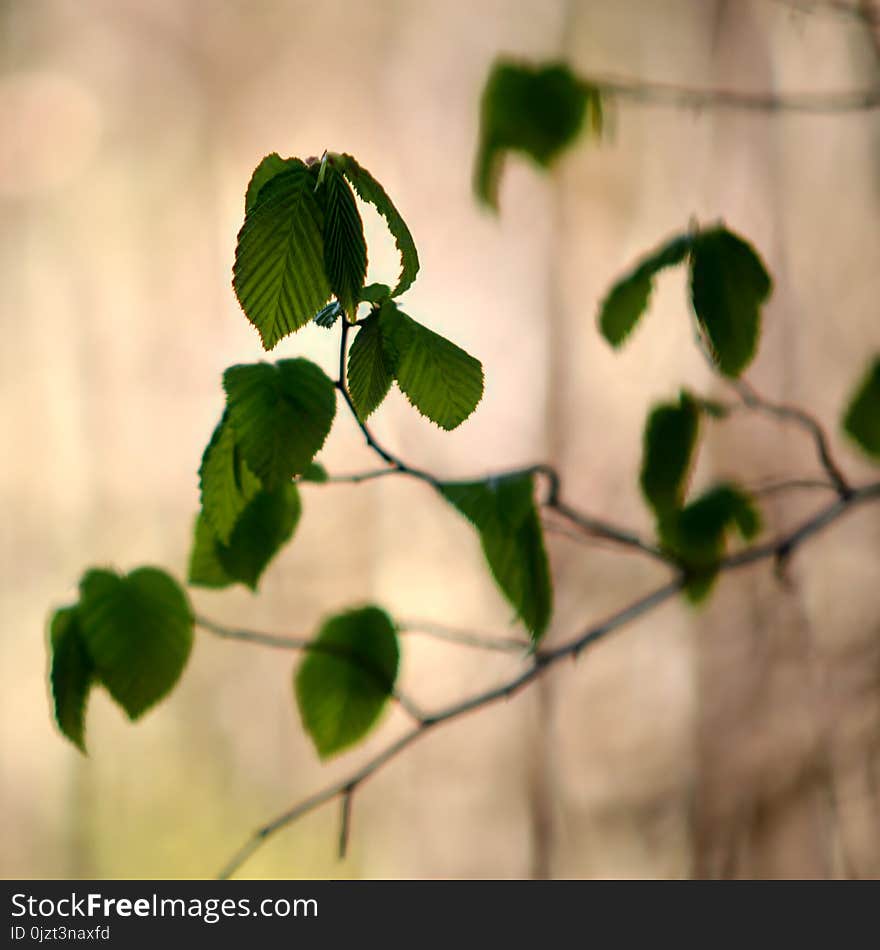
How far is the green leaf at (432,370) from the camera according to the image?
473 mm

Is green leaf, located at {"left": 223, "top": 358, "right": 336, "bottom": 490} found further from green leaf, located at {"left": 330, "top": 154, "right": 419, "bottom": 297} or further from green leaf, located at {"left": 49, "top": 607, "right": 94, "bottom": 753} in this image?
green leaf, located at {"left": 49, "top": 607, "right": 94, "bottom": 753}

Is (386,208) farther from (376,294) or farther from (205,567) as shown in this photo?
(205,567)

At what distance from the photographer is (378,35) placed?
1.40m

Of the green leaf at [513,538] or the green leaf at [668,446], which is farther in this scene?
the green leaf at [668,446]

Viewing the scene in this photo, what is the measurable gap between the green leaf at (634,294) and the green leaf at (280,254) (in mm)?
324

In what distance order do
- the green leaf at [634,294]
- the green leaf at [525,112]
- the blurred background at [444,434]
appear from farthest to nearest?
1. the blurred background at [444,434]
2. the green leaf at [525,112]
3. the green leaf at [634,294]

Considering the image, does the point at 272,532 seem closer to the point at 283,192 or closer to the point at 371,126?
the point at 283,192

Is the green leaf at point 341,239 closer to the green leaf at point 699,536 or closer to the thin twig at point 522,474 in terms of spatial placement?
the thin twig at point 522,474

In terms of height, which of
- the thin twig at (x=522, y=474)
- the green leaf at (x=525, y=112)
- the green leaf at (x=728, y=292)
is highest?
A: the green leaf at (x=525, y=112)

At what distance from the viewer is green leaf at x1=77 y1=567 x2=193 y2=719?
61cm


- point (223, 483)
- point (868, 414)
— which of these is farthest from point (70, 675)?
point (868, 414)

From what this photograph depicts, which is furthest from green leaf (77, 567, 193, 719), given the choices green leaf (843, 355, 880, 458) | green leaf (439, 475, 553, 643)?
green leaf (843, 355, 880, 458)

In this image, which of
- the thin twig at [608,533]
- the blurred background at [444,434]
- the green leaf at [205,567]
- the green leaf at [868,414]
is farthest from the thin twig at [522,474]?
the blurred background at [444,434]

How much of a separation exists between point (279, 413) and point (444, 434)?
0.94m
